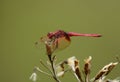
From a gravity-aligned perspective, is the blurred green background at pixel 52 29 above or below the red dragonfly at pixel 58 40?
below

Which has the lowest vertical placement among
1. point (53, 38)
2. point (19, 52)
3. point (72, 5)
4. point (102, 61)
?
point (102, 61)

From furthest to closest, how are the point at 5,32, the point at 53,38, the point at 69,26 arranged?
the point at 5,32 → the point at 69,26 → the point at 53,38

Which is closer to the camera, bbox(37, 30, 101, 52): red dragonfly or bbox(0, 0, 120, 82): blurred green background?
bbox(37, 30, 101, 52): red dragonfly

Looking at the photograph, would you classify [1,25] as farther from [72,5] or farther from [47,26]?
[72,5]

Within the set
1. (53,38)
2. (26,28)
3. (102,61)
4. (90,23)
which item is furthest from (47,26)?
(53,38)

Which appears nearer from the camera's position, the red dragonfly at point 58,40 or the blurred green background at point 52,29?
the red dragonfly at point 58,40

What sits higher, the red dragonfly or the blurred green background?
the red dragonfly

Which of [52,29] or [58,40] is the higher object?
[58,40]

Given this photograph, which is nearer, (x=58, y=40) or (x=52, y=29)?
(x=58, y=40)
